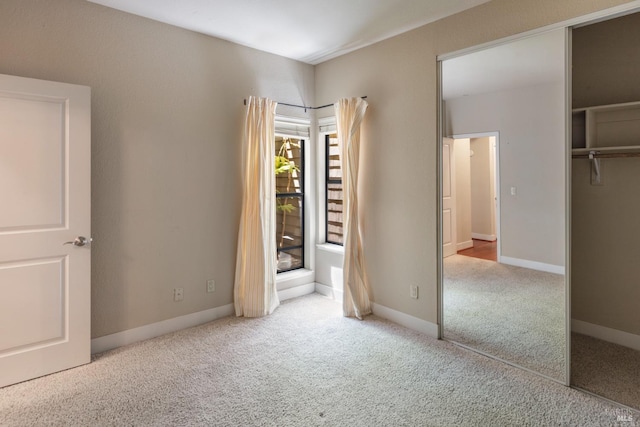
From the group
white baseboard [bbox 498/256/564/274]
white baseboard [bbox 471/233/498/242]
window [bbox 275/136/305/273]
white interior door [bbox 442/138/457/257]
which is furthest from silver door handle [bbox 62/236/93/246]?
white baseboard [bbox 498/256/564/274]

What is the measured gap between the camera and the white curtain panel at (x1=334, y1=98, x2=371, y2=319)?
3.57 m

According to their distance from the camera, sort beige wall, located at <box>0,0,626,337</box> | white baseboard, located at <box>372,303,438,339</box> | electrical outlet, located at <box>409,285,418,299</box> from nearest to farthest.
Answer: beige wall, located at <box>0,0,626,337</box> < white baseboard, located at <box>372,303,438,339</box> < electrical outlet, located at <box>409,285,418,299</box>

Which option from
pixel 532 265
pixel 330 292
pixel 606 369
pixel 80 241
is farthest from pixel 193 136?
pixel 606 369

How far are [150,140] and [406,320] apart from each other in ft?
9.04

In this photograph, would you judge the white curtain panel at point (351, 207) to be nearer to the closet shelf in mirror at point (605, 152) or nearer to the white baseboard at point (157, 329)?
the white baseboard at point (157, 329)

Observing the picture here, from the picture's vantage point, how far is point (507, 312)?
9.33 feet

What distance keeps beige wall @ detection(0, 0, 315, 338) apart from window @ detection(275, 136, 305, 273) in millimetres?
718

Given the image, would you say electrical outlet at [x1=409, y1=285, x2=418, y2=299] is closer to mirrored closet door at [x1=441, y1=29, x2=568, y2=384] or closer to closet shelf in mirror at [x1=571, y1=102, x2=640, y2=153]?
mirrored closet door at [x1=441, y1=29, x2=568, y2=384]

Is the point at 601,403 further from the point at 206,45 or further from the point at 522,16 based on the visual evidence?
the point at 206,45

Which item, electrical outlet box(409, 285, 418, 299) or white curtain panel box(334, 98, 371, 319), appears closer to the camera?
electrical outlet box(409, 285, 418, 299)

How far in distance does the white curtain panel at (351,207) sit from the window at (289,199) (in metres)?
0.80

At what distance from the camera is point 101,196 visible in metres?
2.84

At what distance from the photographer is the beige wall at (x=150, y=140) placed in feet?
8.78

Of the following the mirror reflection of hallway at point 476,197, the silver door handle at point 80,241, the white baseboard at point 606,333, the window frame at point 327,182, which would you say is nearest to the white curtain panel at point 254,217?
the window frame at point 327,182
